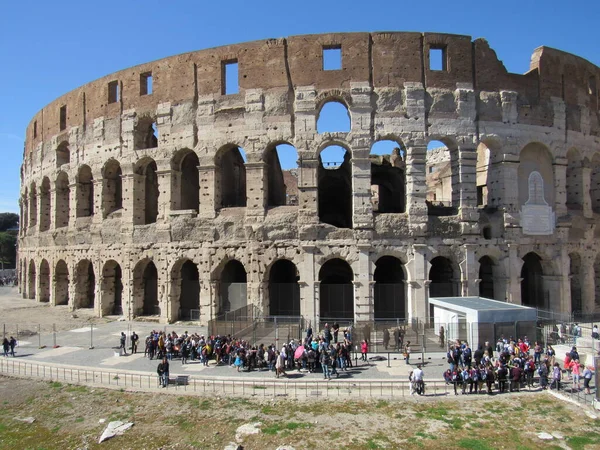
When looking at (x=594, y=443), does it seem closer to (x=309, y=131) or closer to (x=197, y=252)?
(x=309, y=131)

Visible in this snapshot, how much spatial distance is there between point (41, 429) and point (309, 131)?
51.7 feet

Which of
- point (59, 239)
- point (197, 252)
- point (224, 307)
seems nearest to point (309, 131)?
point (197, 252)

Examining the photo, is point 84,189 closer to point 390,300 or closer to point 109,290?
point 109,290

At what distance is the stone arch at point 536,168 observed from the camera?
22938 millimetres

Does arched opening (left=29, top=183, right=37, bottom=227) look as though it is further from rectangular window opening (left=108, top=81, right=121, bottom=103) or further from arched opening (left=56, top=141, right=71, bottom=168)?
rectangular window opening (left=108, top=81, right=121, bottom=103)

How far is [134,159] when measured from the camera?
24703 millimetres

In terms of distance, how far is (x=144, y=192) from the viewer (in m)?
25.3

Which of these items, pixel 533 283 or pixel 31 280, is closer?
pixel 533 283

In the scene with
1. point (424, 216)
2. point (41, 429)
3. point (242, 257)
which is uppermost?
point (424, 216)

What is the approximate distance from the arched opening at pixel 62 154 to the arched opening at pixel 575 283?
32.1 metres

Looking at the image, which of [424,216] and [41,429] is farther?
[424,216]

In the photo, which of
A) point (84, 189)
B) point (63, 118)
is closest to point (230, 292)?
point (84, 189)

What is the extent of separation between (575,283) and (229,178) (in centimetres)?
2056

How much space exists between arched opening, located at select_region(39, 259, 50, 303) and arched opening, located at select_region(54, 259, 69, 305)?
2.89 m
